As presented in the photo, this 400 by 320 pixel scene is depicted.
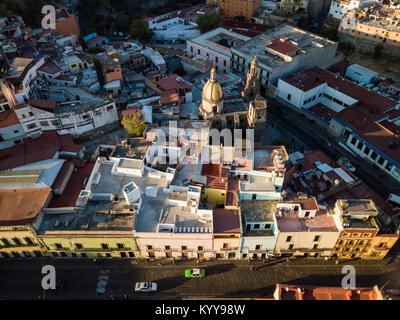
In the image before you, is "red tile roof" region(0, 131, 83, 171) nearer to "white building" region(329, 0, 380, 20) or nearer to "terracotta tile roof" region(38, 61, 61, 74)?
"terracotta tile roof" region(38, 61, 61, 74)

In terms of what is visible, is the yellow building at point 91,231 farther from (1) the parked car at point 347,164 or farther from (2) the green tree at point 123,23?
(2) the green tree at point 123,23

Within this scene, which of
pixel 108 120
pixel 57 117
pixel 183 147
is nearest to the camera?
pixel 183 147

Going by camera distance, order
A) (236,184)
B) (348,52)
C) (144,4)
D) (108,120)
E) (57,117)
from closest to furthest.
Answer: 1. (236,184)
2. (57,117)
3. (108,120)
4. (348,52)
5. (144,4)

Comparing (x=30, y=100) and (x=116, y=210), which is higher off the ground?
(x=30, y=100)

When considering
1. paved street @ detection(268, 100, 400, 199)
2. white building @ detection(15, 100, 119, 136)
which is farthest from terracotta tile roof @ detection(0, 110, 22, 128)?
paved street @ detection(268, 100, 400, 199)

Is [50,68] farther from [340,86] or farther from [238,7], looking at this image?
[238,7]

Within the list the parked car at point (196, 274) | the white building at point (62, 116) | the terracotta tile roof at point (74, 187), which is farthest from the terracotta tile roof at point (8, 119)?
the parked car at point (196, 274)

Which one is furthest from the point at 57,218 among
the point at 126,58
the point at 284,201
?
the point at 126,58

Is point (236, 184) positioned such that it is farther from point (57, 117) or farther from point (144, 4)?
point (144, 4)
